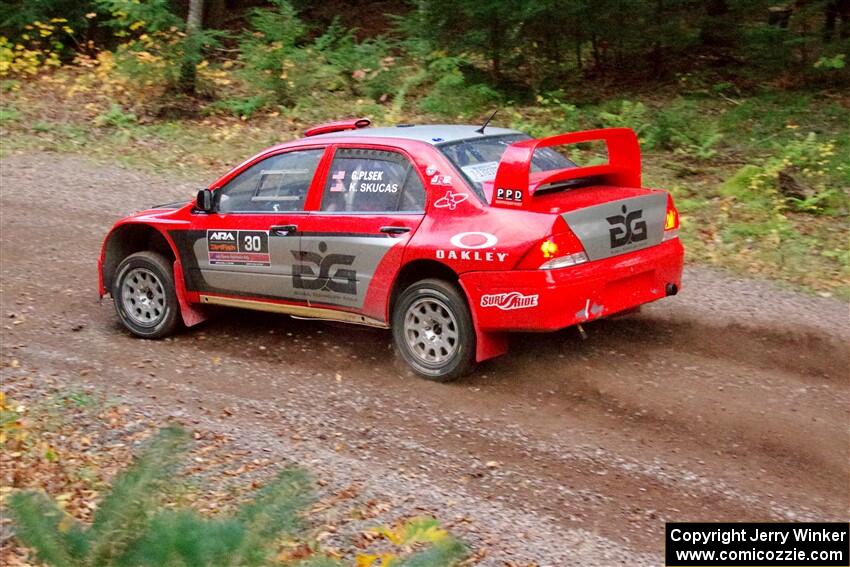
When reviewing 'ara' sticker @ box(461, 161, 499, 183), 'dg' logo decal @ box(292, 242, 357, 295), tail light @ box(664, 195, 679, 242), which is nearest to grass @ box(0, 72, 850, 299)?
tail light @ box(664, 195, 679, 242)

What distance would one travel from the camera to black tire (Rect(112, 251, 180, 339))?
8445 mm

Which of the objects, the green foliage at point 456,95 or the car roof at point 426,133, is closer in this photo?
the car roof at point 426,133

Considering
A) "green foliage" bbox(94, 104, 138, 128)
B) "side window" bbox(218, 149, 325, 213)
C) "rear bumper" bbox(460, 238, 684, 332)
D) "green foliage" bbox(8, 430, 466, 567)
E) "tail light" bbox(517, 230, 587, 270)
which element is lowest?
"rear bumper" bbox(460, 238, 684, 332)

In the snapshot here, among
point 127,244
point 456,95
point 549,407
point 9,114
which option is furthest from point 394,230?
point 9,114

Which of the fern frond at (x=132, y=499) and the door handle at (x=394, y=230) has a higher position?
the fern frond at (x=132, y=499)

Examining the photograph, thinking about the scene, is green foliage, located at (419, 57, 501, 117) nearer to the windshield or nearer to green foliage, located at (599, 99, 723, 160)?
green foliage, located at (599, 99, 723, 160)

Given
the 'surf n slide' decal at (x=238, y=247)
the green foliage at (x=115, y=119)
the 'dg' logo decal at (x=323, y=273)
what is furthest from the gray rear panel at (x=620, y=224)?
the green foliage at (x=115, y=119)

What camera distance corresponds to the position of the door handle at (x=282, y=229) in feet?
25.1

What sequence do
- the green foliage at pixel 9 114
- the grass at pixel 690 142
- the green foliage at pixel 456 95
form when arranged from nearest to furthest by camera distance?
1. the grass at pixel 690 142
2. the green foliage at pixel 456 95
3. the green foliage at pixel 9 114

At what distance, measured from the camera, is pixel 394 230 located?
710 cm

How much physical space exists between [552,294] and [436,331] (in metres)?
1.01

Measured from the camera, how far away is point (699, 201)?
11.4m

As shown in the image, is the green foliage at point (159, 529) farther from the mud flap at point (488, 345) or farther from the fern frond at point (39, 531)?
the mud flap at point (488, 345)

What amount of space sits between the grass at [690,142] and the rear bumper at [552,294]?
3135mm
